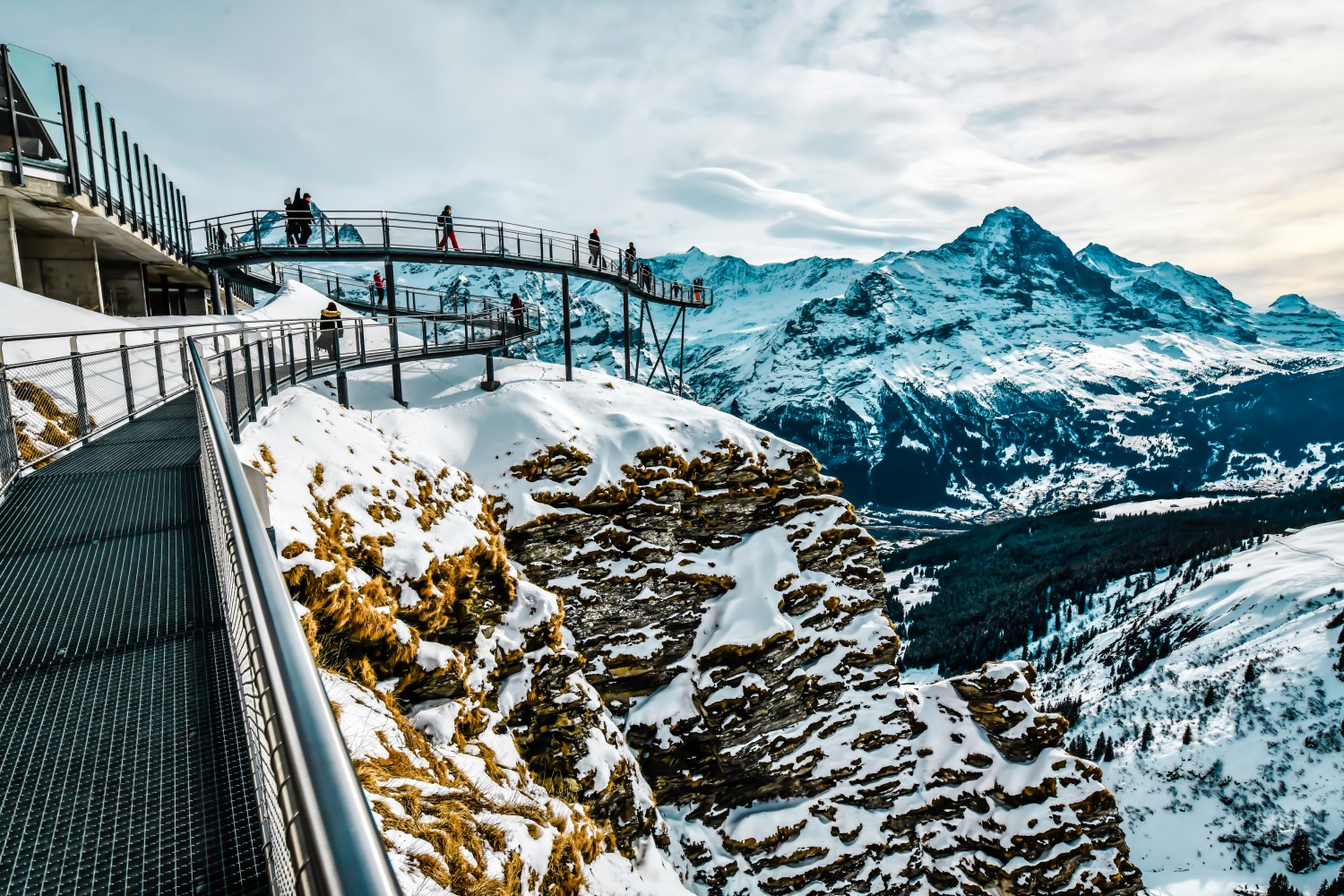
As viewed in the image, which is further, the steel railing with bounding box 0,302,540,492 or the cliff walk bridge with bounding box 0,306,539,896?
the steel railing with bounding box 0,302,540,492

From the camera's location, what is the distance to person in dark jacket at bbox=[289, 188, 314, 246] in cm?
2469

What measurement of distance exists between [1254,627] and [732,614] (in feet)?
555

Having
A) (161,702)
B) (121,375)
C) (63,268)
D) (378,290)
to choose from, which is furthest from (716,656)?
(63,268)

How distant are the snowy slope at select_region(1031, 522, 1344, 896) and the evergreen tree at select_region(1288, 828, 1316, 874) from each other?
1101 millimetres

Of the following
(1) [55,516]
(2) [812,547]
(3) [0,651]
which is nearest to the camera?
(3) [0,651]

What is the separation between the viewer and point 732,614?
73.9 ft

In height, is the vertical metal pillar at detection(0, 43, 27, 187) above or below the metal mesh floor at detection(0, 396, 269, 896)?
above

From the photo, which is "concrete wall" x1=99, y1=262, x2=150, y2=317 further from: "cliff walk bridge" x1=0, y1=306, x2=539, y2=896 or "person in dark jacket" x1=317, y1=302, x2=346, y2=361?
"cliff walk bridge" x1=0, y1=306, x2=539, y2=896

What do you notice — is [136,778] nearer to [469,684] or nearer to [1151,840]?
[469,684]

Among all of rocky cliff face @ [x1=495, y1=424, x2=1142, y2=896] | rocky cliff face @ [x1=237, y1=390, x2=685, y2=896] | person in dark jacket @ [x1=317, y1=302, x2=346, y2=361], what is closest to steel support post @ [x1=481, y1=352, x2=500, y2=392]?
rocky cliff face @ [x1=495, y1=424, x2=1142, y2=896]

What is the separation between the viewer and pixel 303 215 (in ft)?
81.0

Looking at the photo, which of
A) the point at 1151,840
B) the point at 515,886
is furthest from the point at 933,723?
the point at 1151,840

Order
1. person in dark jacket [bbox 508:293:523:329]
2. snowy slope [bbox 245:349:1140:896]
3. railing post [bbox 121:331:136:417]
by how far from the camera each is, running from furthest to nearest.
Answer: person in dark jacket [bbox 508:293:523:329], snowy slope [bbox 245:349:1140:896], railing post [bbox 121:331:136:417]

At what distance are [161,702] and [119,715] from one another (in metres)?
0.19
